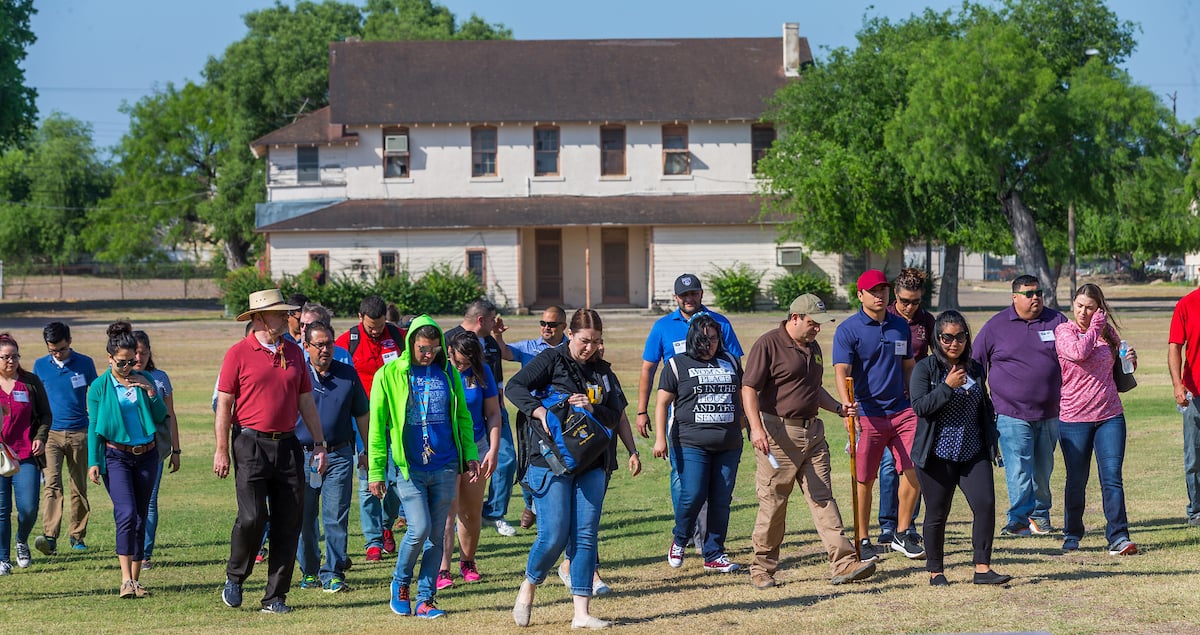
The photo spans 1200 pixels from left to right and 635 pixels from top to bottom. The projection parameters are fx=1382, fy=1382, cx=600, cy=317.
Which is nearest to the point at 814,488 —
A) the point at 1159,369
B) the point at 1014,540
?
the point at 1014,540

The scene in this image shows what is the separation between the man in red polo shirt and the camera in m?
8.22

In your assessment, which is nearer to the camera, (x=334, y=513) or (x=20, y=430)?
(x=334, y=513)

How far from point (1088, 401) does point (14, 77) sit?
4649cm

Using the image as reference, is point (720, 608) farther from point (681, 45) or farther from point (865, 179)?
point (681, 45)

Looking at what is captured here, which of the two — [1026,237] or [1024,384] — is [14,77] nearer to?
[1026,237]

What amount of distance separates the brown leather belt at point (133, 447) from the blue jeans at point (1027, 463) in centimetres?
600

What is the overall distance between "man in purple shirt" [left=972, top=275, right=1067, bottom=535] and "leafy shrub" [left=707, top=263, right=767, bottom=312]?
113ft

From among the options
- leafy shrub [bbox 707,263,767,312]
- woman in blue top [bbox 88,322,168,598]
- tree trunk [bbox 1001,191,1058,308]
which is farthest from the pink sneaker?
leafy shrub [bbox 707,263,767,312]

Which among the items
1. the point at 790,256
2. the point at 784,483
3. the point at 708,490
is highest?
the point at 790,256

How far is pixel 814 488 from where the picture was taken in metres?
8.80

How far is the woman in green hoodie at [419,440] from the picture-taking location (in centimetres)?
808

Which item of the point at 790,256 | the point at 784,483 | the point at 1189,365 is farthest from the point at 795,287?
the point at 784,483

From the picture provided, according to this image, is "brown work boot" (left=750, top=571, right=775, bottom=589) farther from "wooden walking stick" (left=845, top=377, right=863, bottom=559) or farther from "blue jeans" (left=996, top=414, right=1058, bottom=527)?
"blue jeans" (left=996, top=414, right=1058, bottom=527)

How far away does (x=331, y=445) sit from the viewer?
30.2ft
